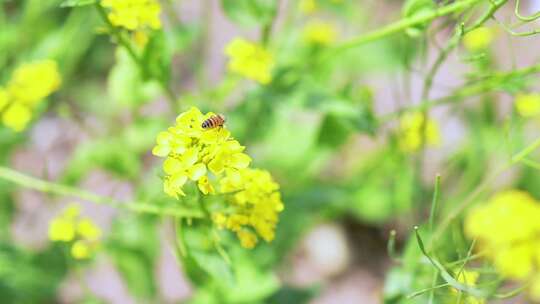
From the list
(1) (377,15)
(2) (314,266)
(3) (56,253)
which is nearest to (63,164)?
(3) (56,253)

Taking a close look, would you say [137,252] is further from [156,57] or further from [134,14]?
[134,14]

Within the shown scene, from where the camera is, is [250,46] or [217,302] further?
[217,302]

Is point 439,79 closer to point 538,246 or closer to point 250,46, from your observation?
point 250,46

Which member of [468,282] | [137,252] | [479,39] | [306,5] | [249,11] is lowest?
[468,282]

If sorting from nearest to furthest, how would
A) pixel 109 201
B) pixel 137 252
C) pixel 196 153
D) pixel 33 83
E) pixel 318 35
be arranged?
pixel 196 153, pixel 109 201, pixel 33 83, pixel 137 252, pixel 318 35

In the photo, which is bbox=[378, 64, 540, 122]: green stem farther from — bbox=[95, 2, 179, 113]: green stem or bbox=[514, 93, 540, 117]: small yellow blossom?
bbox=[95, 2, 179, 113]: green stem

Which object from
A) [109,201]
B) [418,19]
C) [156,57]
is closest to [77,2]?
[156,57]

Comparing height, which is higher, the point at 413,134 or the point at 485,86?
the point at 413,134
